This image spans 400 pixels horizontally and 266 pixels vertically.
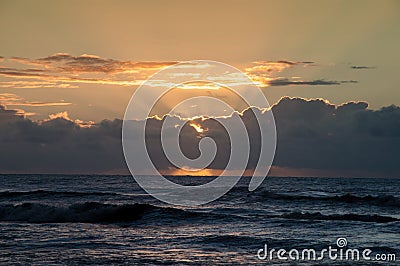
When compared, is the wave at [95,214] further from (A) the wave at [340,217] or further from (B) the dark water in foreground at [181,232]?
(A) the wave at [340,217]

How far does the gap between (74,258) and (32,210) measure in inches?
830

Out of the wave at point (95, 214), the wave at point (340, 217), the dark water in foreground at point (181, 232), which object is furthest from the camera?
the wave at point (95, 214)

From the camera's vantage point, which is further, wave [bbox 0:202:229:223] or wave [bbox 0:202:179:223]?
wave [bbox 0:202:179:223]

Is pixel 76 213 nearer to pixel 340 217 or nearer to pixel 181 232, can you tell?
pixel 181 232

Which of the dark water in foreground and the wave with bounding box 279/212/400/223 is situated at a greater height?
the wave with bounding box 279/212/400/223

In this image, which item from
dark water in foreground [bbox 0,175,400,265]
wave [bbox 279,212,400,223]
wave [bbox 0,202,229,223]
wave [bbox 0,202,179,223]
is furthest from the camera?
wave [bbox 0,202,179,223]

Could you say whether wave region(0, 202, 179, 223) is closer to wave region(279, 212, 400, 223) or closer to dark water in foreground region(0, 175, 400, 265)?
dark water in foreground region(0, 175, 400, 265)

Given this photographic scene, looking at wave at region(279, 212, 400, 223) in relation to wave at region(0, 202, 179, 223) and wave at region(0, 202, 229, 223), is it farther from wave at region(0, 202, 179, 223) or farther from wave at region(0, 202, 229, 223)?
wave at region(0, 202, 179, 223)

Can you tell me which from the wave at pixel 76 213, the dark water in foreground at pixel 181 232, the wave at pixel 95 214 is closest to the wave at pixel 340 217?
the dark water in foreground at pixel 181 232

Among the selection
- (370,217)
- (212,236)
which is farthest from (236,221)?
(370,217)

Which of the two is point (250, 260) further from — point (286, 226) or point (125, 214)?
point (125, 214)

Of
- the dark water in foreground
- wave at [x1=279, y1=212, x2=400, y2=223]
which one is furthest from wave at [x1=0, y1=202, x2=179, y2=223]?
wave at [x1=279, y1=212, x2=400, y2=223]

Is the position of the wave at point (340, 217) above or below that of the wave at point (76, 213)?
above

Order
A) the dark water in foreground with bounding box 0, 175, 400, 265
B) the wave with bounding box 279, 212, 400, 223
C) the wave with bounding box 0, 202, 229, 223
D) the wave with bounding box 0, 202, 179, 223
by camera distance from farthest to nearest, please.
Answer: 1. the wave with bounding box 0, 202, 179, 223
2. the wave with bounding box 0, 202, 229, 223
3. the wave with bounding box 279, 212, 400, 223
4. the dark water in foreground with bounding box 0, 175, 400, 265
